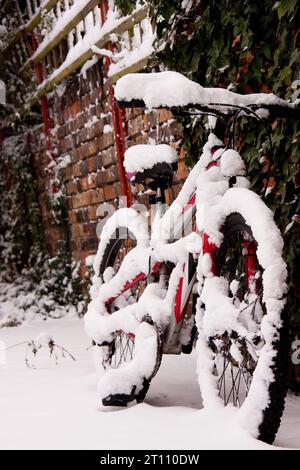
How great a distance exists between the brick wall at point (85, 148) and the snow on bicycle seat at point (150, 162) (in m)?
1.59

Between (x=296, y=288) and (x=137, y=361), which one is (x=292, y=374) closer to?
(x=296, y=288)

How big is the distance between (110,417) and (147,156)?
3.61 feet

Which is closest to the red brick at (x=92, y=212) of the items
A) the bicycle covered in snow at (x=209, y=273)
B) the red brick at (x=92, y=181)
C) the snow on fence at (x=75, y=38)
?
the red brick at (x=92, y=181)

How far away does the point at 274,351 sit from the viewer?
2145 mm

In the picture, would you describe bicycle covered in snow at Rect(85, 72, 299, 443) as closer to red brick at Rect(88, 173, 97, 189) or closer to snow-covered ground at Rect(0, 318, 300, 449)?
snow-covered ground at Rect(0, 318, 300, 449)

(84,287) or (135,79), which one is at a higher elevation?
(135,79)

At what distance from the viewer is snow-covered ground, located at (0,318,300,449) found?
224 centimetres

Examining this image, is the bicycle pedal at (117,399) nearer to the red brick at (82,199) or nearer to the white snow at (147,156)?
the white snow at (147,156)

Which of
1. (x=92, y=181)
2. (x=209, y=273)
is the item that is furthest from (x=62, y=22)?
(x=209, y=273)

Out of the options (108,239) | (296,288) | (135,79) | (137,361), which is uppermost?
(135,79)

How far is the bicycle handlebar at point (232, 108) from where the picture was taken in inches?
98.2

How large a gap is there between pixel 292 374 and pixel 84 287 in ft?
11.9
